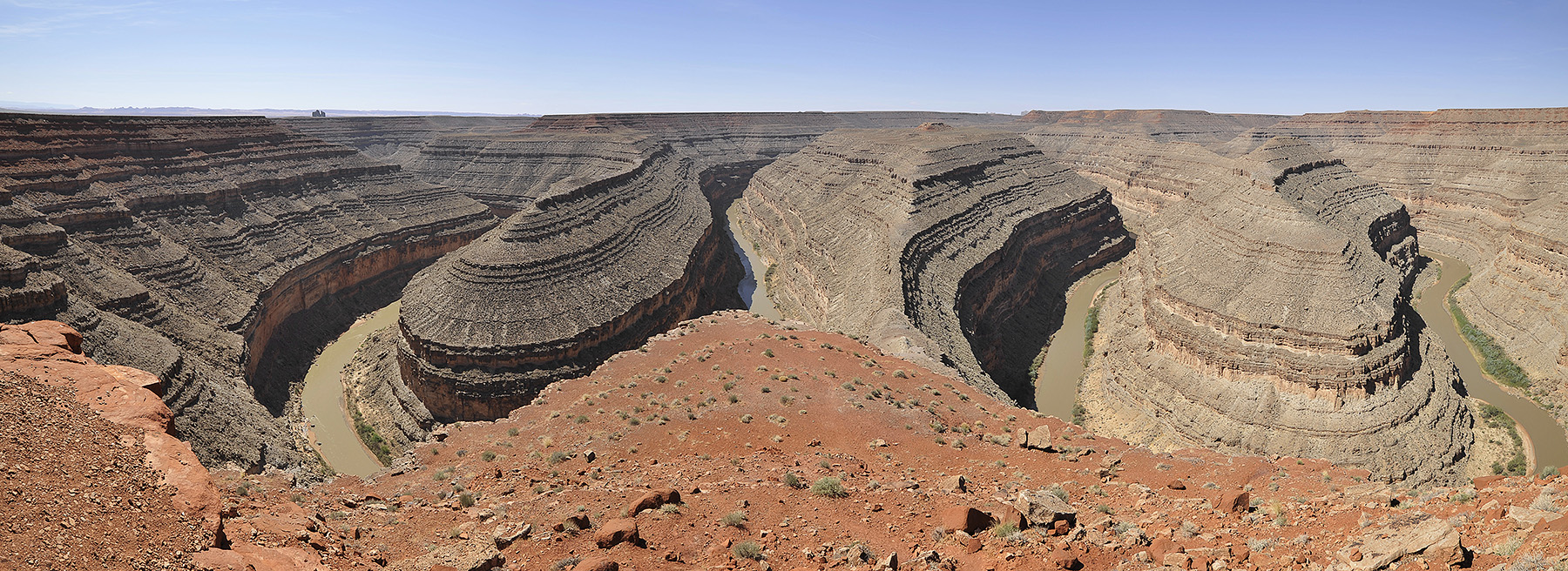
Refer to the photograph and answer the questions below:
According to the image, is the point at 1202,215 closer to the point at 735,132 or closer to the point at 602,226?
the point at 602,226

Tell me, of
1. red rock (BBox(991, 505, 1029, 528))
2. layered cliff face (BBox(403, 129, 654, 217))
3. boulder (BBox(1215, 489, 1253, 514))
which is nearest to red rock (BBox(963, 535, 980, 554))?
red rock (BBox(991, 505, 1029, 528))

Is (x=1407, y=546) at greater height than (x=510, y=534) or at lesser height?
greater

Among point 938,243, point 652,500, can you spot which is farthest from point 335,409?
point 938,243

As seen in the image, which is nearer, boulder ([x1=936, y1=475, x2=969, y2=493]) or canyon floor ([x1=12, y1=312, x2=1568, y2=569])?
canyon floor ([x1=12, y1=312, x2=1568, y2=569])

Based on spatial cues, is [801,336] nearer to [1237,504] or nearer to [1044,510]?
[1044,510]

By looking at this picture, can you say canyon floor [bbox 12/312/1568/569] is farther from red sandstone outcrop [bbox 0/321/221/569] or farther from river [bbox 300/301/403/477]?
river [bbox 300/301/403/477]

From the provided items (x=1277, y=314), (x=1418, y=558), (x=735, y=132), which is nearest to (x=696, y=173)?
(x=735, y=132)

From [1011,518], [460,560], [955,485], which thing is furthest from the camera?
[955,485]
